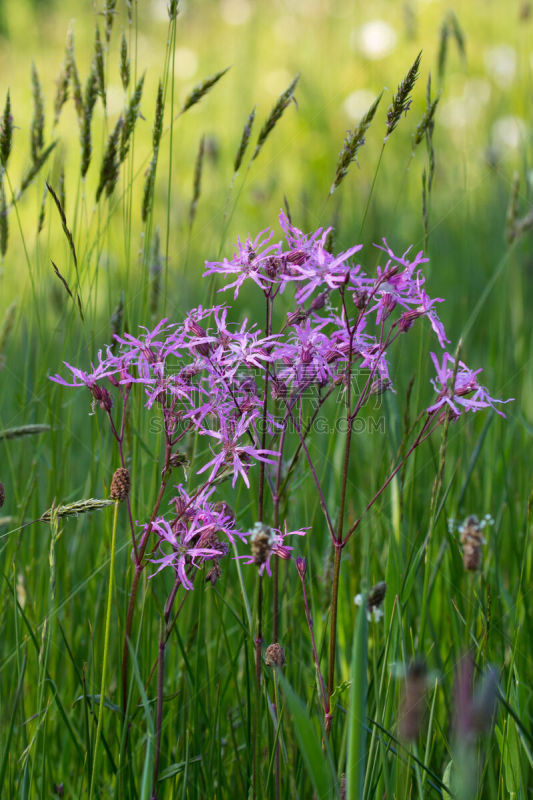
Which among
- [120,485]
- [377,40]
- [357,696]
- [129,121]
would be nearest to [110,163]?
[129,121]

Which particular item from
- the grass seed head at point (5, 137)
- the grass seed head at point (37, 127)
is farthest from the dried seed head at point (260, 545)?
the grass seed head at point (37, 127)

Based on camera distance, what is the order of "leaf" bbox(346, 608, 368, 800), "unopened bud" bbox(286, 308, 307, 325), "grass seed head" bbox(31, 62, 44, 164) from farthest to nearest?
"grass seed head" bbox(31, 62, 44, 164)
"unopened bud" bbox(286, 308, 307, 325)
"leaf" bbox(346, 608, 368, 800)

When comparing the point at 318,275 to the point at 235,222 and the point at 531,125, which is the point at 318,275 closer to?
the point at 531,125

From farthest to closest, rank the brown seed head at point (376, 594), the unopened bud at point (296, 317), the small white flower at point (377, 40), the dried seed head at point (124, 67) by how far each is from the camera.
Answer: the small white flower at point (377, 40), the dried seed head at point (124, 67), the brown seed head at point (376, 594), the unopened bud at point (296, 317)

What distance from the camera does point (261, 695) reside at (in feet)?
3.83

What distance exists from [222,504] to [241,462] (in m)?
0.07

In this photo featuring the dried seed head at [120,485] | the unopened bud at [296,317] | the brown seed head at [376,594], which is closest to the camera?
the dried seed head at [120,485]

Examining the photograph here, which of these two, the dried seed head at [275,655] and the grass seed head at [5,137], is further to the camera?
the grass seed head at [5,137]

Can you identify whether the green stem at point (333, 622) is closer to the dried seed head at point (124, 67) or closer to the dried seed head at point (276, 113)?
the dried seed head at point (276, 113)

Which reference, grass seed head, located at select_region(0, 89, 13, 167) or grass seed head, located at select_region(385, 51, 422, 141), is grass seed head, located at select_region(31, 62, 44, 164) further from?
grass seed head, located at select_region(385, 51, 422, 141)

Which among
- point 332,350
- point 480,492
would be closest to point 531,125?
point 480,492

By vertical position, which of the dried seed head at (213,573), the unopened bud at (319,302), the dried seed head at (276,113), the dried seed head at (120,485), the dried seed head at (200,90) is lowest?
the dried seed head at (213,573)

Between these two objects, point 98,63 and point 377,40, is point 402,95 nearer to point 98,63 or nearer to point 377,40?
point 98,63

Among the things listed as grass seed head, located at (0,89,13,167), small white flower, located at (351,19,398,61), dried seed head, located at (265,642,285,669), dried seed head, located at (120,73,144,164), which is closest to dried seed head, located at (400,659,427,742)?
dried seed head, located at (265,642,285,669)
